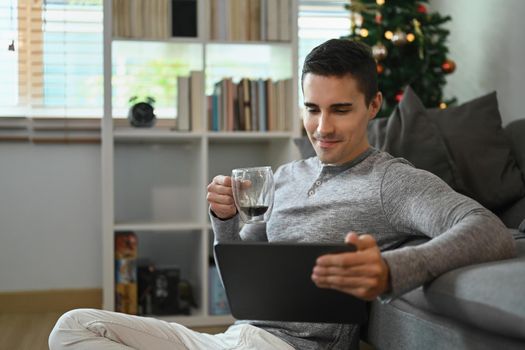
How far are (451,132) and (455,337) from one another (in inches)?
52.5

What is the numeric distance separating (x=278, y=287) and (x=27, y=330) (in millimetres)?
2320

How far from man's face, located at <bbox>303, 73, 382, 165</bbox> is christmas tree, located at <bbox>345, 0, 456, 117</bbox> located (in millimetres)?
2009

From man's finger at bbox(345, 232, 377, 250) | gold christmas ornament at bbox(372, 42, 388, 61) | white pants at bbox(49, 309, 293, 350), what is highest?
gold christmas ornament at bbox(372, 42, 388, 61)

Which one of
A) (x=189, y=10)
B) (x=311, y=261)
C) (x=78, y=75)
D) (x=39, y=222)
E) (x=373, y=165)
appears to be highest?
(x=189, y=10)

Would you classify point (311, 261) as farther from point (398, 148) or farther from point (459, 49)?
point (459, 49)

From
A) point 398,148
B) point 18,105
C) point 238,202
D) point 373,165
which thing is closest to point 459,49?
point 398,148

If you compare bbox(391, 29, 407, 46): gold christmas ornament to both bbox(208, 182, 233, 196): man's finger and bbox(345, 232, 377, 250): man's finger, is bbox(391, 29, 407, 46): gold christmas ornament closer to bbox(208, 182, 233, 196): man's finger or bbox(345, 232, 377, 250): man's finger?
bbox(208, 182, 233, 196): man's finger

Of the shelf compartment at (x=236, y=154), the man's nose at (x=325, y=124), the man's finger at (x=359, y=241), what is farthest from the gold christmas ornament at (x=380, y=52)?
the man's finger at (x=359, y=241)

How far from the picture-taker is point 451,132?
2676 millimetres

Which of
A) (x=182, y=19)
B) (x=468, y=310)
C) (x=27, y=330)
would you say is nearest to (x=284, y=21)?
(x=182, y=19)

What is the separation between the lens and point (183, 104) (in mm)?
3582

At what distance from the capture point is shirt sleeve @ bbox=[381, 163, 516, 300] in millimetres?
1310

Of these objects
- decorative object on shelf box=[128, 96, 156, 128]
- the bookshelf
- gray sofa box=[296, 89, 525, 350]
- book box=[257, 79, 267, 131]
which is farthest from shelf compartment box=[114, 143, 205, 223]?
gray sofa box=[296, 89, 525, 350]

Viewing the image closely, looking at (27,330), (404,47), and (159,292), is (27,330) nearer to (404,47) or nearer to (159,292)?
(159,292)
